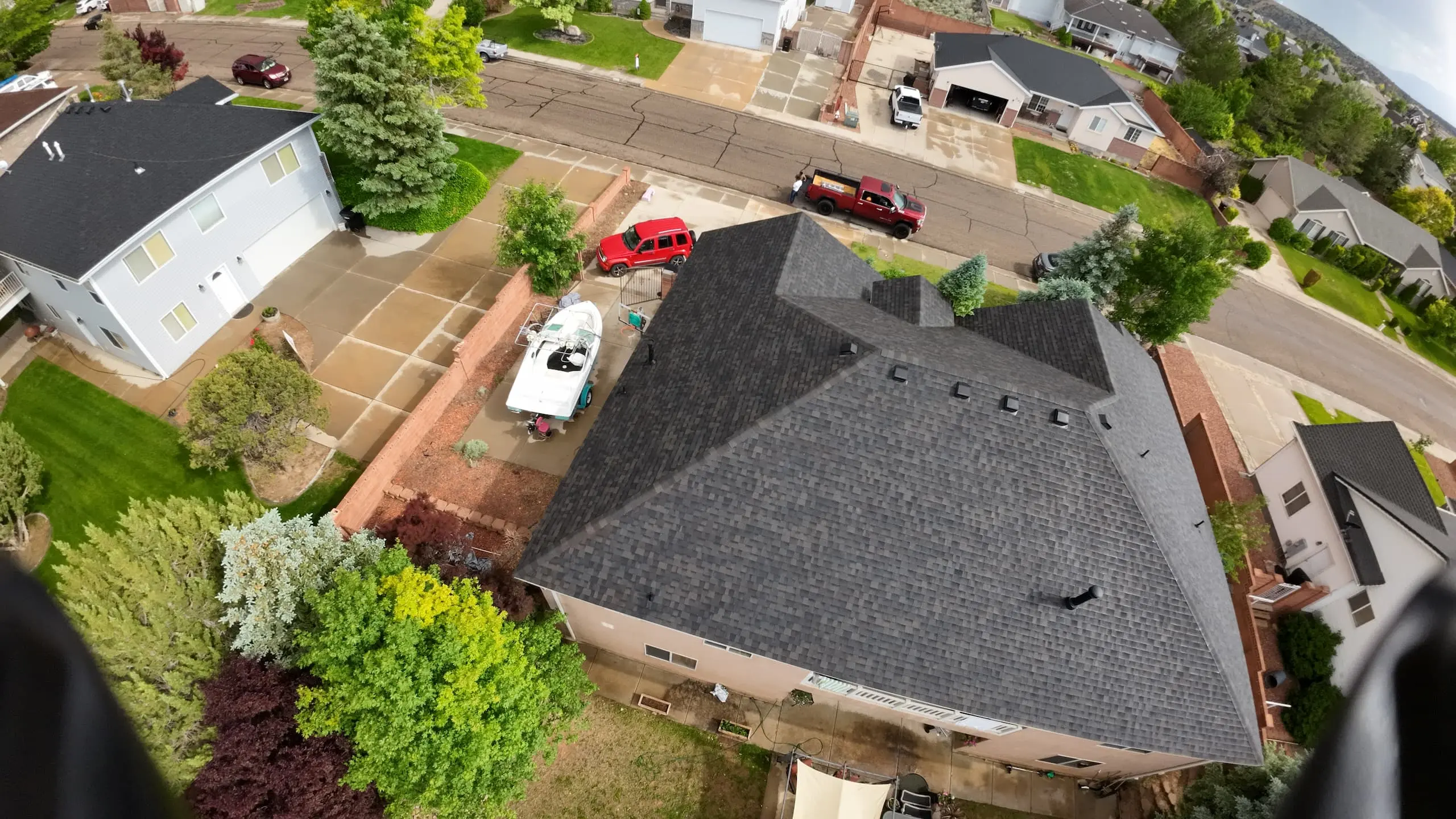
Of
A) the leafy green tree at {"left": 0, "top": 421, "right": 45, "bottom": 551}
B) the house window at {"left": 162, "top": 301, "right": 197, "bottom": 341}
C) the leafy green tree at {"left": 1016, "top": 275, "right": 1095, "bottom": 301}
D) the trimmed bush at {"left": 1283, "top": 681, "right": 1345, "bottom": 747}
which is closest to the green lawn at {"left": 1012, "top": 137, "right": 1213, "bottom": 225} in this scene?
the leafy green tree at {"left": 1016, "top": 275, "right": 1095, "bottom": 301}

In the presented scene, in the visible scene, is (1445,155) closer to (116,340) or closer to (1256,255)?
(1256,255)

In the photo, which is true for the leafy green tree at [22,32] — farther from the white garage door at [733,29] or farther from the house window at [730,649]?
the house window at [730,649]

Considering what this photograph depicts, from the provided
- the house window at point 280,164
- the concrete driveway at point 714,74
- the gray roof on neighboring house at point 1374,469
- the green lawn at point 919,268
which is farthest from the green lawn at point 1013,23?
the house window at point 280,164

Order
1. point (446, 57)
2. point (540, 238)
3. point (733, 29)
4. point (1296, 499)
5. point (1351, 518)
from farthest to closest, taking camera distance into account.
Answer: point (733, 29) < point (446, 57) < point (540, 238) < point (1296, 499) < point (1351, 518)

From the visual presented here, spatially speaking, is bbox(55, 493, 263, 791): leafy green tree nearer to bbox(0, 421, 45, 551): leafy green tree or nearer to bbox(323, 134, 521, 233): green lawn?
bbox(0, 421, 45, 551): leafy green tree

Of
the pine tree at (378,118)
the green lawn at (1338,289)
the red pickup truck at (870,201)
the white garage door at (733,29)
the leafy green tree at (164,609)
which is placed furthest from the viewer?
the white garage door at (733,29)

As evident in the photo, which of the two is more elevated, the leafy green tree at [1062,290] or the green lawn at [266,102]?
the leafy green tree at [1062,290]

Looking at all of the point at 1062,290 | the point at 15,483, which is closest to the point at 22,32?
the point at 15,483
